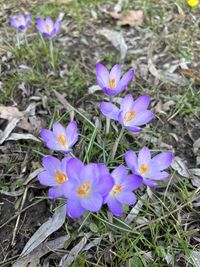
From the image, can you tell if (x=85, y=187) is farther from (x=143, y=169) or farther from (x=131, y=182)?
(x=143, y=169)

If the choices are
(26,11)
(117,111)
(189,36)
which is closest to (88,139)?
(117,111)

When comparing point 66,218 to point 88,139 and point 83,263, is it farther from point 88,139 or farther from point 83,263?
point 88,139

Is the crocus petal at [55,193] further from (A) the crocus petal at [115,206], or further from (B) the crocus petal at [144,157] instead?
(B) the crocus petal at [144,157]

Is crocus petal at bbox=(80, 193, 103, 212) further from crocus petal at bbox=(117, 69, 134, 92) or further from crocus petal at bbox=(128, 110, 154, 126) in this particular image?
crocus petal at bbox=(117, 69, 134, 92)

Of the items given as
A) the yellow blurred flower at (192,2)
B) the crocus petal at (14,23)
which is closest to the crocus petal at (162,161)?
the crocus petal at (14,23)

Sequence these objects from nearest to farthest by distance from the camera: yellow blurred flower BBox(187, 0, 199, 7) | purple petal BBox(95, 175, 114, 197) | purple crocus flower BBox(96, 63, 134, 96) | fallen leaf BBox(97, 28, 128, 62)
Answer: purple petal BBox(95, 175, 114, 197) < purple crocus flower BBox(96, 63, 134, 96) < fallen leaf BBox(97, 28, 128, 62) < yellow blurred flower BBox(187, 0, 199, 7)

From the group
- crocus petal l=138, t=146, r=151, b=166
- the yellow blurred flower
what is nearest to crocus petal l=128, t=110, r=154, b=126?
crocus petal l=138, t=146, r=151, b=166
